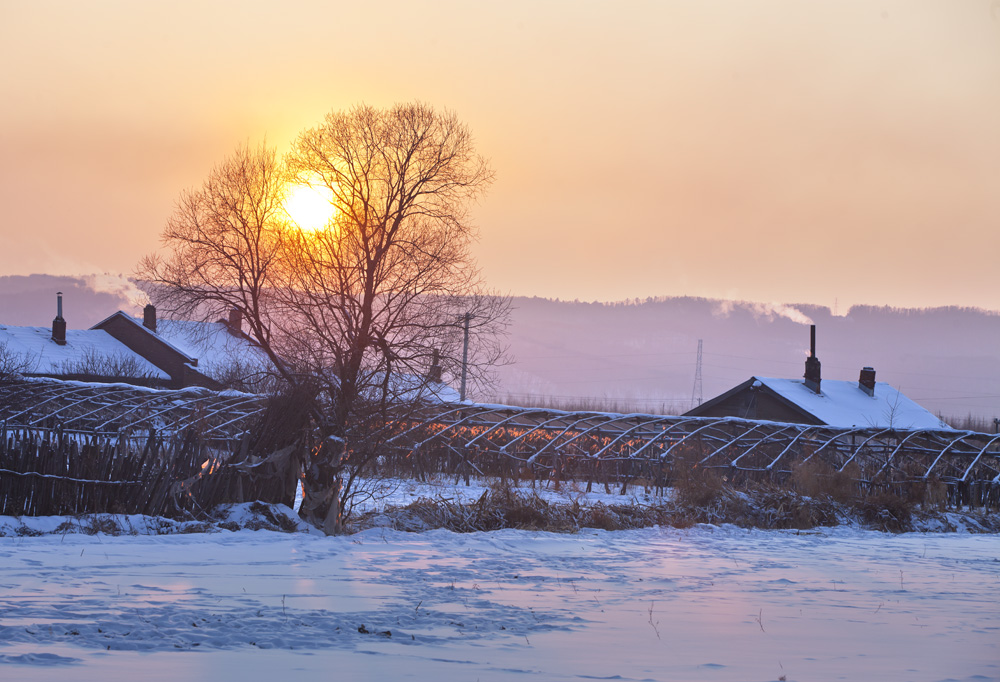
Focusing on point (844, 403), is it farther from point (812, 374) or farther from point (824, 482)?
point (824, 482)

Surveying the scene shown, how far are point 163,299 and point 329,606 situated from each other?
57.9 feet

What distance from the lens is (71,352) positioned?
4553cm

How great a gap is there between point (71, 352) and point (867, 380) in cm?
3667

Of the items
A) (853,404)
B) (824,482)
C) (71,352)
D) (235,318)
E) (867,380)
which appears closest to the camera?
(824,482)

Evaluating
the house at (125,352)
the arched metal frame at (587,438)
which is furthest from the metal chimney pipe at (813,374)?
the house at (125,352)

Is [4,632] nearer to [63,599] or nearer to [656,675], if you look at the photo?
[63,599]

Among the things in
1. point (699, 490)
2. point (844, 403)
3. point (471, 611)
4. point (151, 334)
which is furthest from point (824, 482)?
point (151, 334)

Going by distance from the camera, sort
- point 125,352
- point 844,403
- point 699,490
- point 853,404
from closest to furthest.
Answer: point 699,490 → point 844,403 → point 853,404 → point 125,352

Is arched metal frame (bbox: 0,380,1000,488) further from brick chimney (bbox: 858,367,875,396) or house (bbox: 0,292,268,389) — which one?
house (bbox: 0,292,268,389)

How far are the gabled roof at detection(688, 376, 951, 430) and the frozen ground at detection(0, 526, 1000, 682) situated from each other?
21.9 metres

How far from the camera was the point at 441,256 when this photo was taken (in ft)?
71.6

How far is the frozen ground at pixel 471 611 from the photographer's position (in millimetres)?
6023

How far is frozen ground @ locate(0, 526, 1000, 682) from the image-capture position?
19.8 feet

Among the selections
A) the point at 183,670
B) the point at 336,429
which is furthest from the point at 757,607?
the point at 336,429
